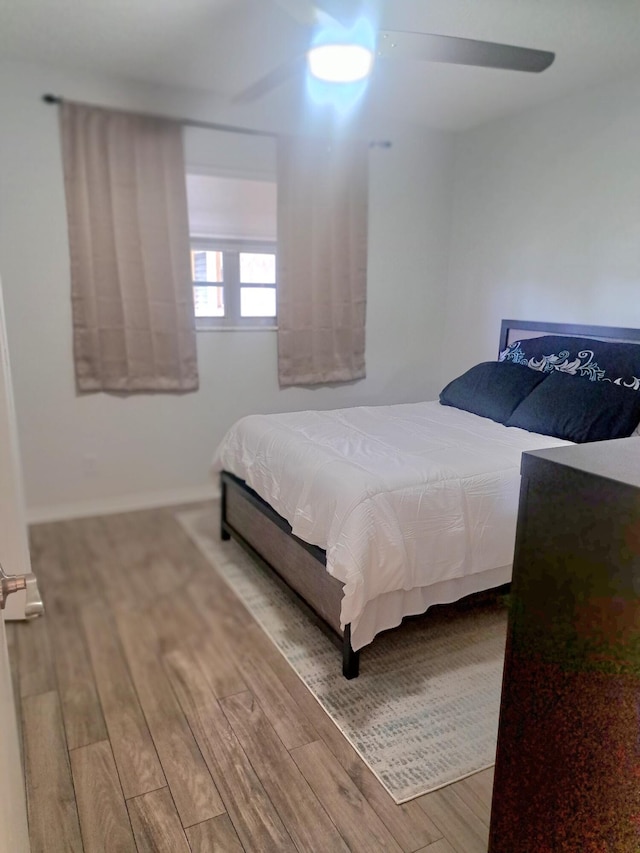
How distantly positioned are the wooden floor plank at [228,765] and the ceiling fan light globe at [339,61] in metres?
2.46

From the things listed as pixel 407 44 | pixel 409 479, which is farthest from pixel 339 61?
pixel 409 479

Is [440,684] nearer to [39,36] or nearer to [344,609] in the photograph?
[344,609]

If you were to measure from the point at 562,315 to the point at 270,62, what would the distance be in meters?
2.30

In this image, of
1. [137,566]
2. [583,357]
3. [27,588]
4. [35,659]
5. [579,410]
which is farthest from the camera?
[583,357]

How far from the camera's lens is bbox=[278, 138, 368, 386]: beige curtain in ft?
12.8

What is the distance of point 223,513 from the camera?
3.27 meters

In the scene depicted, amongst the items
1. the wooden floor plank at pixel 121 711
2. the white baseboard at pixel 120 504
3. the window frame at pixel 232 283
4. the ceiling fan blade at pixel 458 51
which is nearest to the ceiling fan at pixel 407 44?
the ceiling fan blade at pixel 458 51

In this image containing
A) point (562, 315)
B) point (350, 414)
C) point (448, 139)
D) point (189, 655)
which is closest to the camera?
point (189, 655)

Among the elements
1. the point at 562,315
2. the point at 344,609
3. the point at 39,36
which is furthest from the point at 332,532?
the point at 39,36

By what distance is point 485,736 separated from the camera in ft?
6.14

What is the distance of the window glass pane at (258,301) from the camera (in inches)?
159

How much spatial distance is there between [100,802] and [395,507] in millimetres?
1266

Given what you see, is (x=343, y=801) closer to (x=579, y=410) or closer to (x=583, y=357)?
(x=579, y=410)

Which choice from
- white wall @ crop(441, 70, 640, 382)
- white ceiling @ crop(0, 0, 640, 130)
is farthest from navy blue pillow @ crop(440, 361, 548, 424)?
white ceiling @ crop(0, 0, 640, 130)
